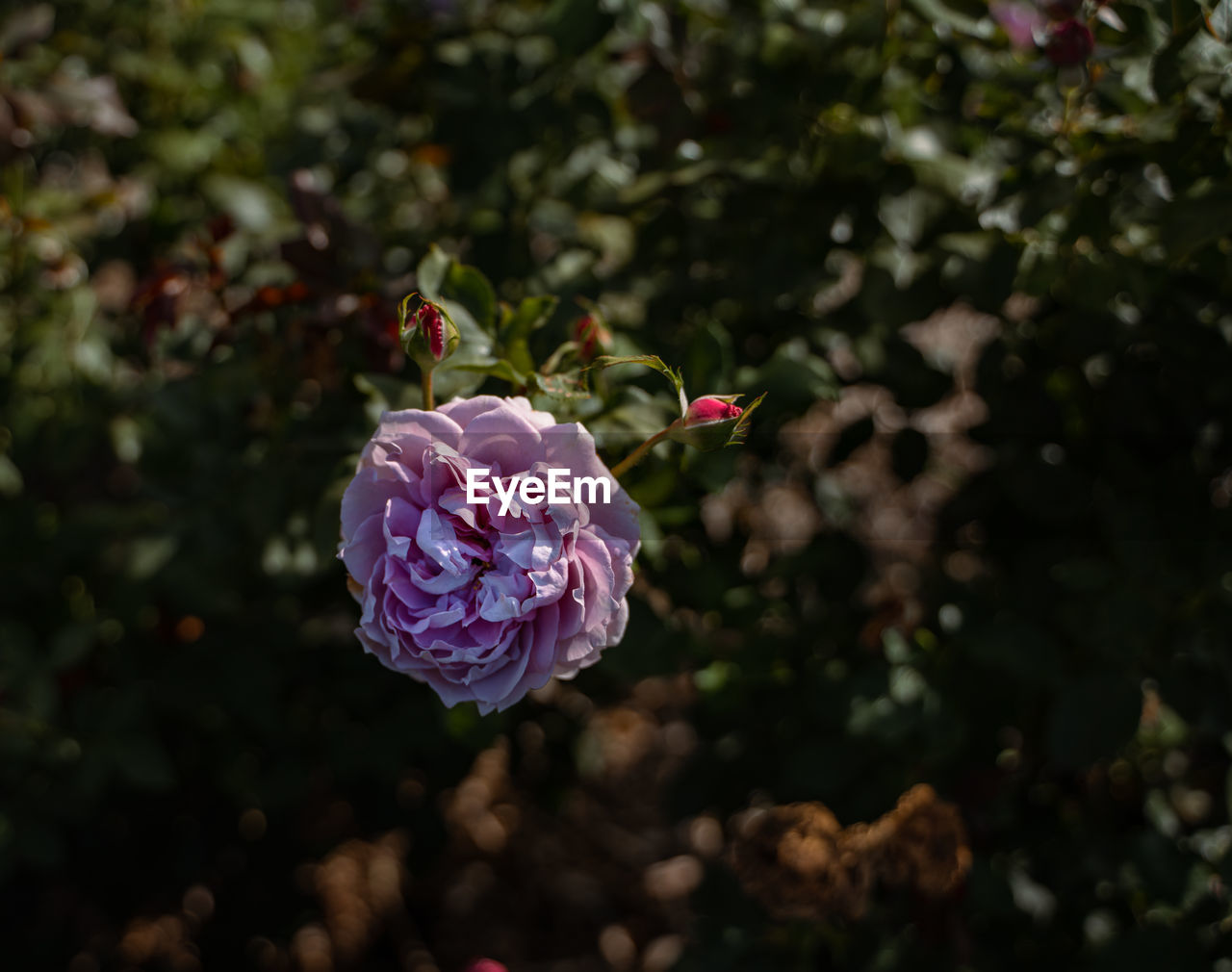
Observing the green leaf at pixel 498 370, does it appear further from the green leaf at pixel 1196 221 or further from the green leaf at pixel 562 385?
the green leaf at pixel 1196 221

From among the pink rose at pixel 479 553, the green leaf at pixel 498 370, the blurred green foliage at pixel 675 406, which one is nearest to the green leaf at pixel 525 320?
the blurred green foliage at pixel 675 406

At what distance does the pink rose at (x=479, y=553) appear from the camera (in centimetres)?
78

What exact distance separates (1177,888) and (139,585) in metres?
1.64

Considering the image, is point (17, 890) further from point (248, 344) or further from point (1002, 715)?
point (1002, 715)

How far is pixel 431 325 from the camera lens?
2.72ft

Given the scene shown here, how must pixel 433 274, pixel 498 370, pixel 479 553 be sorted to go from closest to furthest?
pixel 479 553 → pixel 498 370 → pixel 433 274

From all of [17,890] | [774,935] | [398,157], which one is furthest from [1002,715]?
[17,890]

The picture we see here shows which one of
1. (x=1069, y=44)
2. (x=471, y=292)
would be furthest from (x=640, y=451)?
(x=1069, y=44)

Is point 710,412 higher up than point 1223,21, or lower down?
lower down

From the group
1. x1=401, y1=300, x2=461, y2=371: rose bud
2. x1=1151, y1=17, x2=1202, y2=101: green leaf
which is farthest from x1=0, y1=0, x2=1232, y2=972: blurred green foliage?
x1=401, y1=300, x2=461, y2=371: rose bud

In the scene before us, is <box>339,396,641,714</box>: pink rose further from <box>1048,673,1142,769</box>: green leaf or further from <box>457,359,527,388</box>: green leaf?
<box>1048,673,1142,769</box>: green leaf

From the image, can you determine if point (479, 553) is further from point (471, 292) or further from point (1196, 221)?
point (1196, 221)

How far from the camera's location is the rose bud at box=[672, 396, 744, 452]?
2.68ft

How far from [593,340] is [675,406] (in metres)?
0.11
